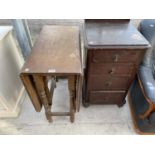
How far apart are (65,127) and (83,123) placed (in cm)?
22

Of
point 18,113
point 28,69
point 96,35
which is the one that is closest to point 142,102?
point 96,35

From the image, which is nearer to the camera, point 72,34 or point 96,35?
point 96,35

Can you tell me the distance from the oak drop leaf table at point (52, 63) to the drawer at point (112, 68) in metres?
0.21

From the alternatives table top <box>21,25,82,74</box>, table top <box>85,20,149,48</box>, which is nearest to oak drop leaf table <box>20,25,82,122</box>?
table top <box>21,25,82,74</box>

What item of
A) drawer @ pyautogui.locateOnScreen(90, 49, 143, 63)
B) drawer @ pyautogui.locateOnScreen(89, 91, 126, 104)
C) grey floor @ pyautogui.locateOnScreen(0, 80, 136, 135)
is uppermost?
drawer @ pyautogui.locateOnScreen(90, 49, 143, 63)

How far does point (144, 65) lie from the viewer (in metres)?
1.44

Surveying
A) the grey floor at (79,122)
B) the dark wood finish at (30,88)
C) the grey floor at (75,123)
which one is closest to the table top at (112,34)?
the grey floor at (75,123)

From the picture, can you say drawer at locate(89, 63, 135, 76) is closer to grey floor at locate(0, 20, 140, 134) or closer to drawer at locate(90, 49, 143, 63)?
drawer at locate(90, 49, 143, 63)

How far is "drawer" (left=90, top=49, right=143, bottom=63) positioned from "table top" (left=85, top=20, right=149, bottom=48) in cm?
6

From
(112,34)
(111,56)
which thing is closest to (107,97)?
(111,56)

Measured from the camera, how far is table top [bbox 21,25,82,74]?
3.25 ft

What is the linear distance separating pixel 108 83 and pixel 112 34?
49cm

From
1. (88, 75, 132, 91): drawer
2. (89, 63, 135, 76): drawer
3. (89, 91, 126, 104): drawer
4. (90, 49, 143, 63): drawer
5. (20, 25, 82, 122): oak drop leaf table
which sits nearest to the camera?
(20, 25, 82, 122): oak drop leaf table

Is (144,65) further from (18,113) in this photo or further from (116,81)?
(18,113)
